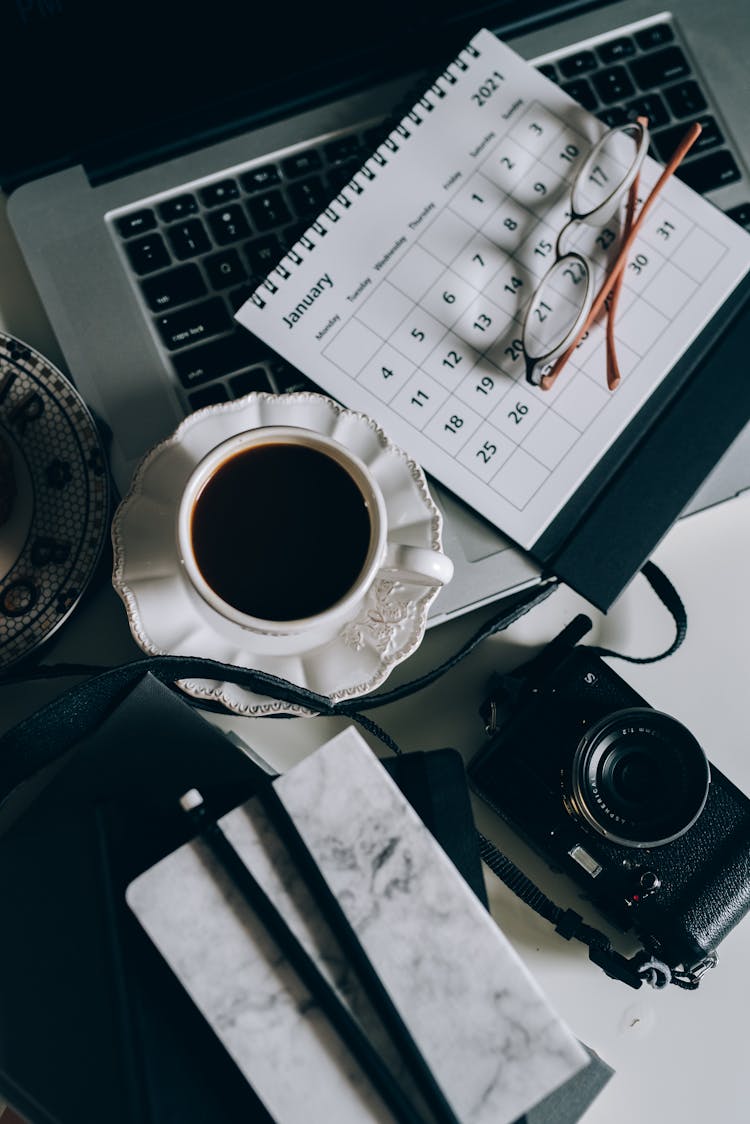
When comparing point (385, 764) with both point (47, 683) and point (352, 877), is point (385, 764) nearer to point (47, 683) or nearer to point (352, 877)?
point (352, 877)

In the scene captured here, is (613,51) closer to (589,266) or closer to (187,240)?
(589,266)

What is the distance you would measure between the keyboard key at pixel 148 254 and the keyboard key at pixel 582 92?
0.94 feet

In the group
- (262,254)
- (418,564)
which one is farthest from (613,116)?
(418,564)

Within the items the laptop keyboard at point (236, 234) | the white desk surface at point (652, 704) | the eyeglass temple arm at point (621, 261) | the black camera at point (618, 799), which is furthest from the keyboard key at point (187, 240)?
the black camera at point (618, 799)

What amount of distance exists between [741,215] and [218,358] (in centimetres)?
36

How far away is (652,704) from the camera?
2.12 feet

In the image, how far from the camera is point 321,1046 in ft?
1.18

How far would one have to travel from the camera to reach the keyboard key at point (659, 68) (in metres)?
0.61

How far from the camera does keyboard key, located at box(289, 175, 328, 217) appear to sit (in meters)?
0.58

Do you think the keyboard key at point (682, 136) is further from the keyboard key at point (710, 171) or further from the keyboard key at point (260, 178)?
the keyboard key at point (260, 178)

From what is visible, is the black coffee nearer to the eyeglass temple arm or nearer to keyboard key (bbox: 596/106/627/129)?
the eyeglass temple arm

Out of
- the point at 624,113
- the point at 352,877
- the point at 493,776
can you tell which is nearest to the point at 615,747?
the point at 493,776

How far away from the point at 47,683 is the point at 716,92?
0.58 m

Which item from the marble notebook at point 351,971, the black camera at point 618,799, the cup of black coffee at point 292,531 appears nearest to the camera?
the marble notebook at point 351,971
